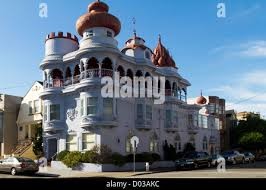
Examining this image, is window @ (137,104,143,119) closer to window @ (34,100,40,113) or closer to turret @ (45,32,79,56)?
turret @ (45,32,79,56)

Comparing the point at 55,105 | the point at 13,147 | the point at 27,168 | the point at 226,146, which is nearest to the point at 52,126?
the point at 55,105

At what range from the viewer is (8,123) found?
4844 centimetres

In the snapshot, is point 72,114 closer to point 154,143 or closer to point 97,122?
point 97,122

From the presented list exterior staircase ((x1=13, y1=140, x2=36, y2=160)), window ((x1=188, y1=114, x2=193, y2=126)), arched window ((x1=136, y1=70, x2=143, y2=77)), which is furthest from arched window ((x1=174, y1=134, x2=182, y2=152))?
exterior staircase ((x1=13, y1=140, x2=36, y2=160))

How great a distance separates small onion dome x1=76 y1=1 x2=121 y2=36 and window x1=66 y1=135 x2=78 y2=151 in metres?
9.79

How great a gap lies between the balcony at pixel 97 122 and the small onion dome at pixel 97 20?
27.8ft

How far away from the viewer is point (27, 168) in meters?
25.7

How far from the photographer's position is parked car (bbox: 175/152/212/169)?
33781 mm

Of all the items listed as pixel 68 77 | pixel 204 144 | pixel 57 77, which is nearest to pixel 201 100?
pixel 204 144

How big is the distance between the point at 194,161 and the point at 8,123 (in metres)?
25.2

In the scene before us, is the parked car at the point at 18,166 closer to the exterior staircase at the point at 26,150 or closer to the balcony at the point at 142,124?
the balcony at the point at 142,124

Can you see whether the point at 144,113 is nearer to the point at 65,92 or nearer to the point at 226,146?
the point at 65,92

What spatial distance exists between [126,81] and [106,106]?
3.90 meters

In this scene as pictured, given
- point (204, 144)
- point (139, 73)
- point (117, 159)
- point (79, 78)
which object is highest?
point (139, 73)
